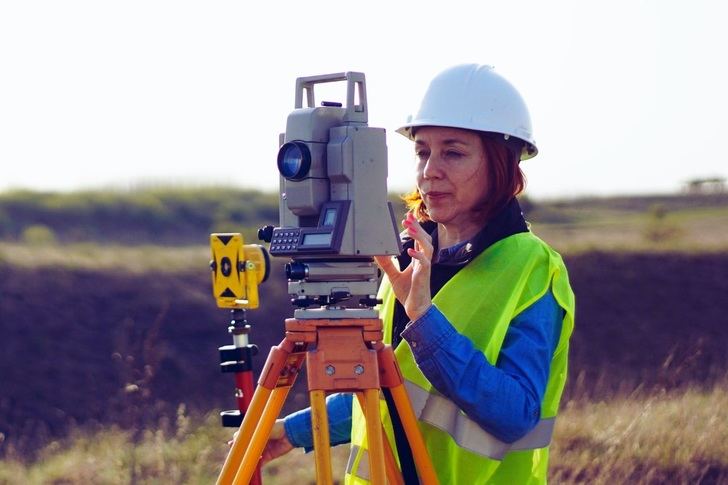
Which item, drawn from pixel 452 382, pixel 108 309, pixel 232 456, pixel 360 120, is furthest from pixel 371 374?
pixel 108 309

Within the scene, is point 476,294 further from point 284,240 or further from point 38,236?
point 38,236

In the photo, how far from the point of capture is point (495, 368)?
281 centimetres

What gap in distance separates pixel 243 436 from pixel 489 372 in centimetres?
61

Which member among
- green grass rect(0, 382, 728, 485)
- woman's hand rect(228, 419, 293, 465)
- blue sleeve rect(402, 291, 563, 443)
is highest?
blue sleeve rect(402, 291, 563, 443)

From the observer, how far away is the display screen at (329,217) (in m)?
2.87

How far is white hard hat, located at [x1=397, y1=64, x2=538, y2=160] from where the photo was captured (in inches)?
121

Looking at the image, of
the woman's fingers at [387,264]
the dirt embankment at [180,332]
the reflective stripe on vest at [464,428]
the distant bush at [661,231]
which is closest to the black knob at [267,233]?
the woman's fingers at [387,264]

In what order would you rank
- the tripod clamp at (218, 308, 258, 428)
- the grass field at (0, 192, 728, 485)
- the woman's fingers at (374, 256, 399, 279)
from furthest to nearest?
the grass field at (0, 192, 728, 485)
the tripod clamp at (218, 308, 258, 428)
the woman's fingers at (374, 256, 399, 279)

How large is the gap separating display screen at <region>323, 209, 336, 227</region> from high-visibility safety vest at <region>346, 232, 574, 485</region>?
390mm

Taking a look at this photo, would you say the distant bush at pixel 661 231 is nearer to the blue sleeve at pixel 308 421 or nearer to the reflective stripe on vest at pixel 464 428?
the blue sleeve at pixel 308 421

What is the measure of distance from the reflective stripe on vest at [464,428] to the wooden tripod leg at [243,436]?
0.37 meters

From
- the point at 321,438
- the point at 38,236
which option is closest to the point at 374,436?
the point at 321,438

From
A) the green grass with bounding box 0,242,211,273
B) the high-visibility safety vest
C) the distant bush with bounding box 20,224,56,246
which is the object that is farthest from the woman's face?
the distant bush with bounding box 20,224,56,246

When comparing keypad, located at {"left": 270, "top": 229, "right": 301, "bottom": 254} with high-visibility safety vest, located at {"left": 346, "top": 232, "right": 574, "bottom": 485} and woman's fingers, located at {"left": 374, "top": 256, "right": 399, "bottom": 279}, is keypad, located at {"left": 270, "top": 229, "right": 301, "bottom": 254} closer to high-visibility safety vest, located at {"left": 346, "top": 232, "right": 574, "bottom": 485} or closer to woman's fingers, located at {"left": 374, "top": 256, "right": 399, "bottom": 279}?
woman's fingers, located at {"left": 374, "top": 256, "right": 399, "bottom": 279}
